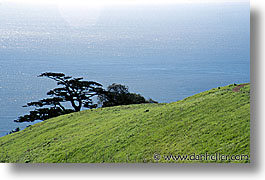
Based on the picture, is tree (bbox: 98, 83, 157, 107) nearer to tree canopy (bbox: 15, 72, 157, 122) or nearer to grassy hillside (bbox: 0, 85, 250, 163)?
tree canopy (bbox: 15, 72, 157, 122)

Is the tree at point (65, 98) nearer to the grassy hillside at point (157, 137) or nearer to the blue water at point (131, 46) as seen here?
the blue water at point (131, 46)

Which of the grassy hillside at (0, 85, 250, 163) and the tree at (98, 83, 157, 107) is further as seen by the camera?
the tree at (98, 83, 157, 107)

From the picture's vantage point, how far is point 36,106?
15258 millimetres

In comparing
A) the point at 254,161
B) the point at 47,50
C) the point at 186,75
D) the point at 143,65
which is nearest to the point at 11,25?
the point at 47,50

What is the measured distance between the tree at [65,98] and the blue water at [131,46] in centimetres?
266

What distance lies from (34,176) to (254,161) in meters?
4.59

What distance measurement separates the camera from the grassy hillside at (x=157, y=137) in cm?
808

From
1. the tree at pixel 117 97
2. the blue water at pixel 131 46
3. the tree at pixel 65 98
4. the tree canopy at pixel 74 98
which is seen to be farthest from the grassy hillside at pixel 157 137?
the tree at pixel 117 97

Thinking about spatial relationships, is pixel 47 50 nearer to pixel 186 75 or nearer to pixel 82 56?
pixel 82 56

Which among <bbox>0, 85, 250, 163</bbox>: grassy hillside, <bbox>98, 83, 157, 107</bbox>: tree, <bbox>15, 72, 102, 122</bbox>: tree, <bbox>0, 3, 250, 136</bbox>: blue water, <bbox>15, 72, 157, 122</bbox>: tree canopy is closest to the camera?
<bbox>0, 85, 250, 163</bbox>: grassy hillside

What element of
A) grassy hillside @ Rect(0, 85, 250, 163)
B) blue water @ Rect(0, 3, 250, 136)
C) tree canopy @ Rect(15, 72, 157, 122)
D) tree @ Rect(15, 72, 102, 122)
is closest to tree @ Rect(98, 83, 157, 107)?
tree canopy @ Rect(15, 72, 157, 122)

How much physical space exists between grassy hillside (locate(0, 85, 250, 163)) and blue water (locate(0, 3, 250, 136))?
919mm

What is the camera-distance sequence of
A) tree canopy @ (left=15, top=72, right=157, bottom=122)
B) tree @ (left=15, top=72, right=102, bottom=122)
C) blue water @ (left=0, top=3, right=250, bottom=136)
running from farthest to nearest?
1. tree canopy @ (left=15, top=72, right=157, bottom=122)
2. tree @ (left=15, top=72, right=102, bottom=122)
3. blue water @ (left=0, top=3, right=250, bottom=136)

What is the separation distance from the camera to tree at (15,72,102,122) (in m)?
14.7
